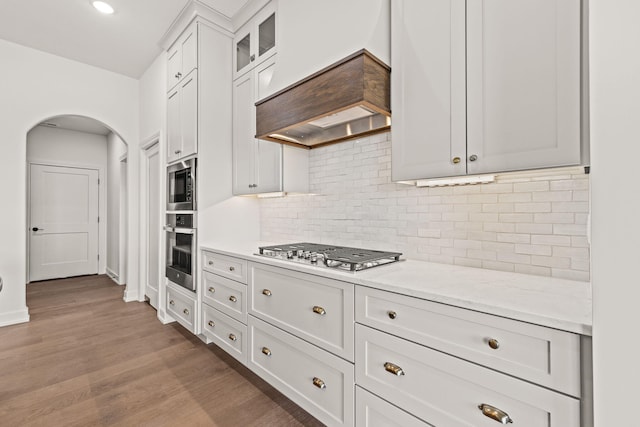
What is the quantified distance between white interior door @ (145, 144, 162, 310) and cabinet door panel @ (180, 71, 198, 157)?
0.89 meters

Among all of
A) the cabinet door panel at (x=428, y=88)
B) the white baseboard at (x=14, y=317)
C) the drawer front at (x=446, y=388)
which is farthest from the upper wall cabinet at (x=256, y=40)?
the white baseboard at (x=14, y=317)

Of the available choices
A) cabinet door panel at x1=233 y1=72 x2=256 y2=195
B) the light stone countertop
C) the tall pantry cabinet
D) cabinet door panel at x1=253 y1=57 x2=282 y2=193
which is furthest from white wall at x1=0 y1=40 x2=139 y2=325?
the light stone countertop

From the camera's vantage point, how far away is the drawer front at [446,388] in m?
0.94

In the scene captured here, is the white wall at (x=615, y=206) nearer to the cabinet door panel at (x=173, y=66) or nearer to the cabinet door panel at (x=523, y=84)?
the cabinet door panel at (x=523, y=84)

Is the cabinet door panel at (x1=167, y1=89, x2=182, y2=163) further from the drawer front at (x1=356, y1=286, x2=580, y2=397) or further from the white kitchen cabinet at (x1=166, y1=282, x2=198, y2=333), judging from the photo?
the drawer front at (x1=356, y1=286, x2=580, y2=397)

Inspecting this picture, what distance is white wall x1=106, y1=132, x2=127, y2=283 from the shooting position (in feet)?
17.4

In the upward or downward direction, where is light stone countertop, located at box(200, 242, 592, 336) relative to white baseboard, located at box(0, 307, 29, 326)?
upward

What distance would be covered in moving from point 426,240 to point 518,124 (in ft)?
2.77

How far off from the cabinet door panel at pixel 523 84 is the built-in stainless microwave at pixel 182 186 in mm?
2407

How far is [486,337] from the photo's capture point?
3.45 feet

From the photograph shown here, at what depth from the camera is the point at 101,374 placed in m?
2.30

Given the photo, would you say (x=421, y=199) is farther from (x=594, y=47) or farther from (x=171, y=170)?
(x=171, y=170)

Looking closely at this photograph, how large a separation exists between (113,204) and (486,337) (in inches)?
253

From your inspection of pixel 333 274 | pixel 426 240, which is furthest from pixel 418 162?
pixel 333 274
